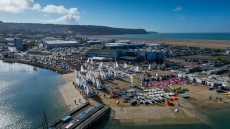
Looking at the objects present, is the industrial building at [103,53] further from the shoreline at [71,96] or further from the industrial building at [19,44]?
the industrial building at [19,44]

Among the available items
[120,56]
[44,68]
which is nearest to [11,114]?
[44,68]

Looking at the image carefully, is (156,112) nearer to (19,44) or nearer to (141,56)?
(141,56)

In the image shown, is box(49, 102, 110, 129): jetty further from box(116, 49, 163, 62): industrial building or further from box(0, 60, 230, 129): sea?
box(116, 49, 163, 62): industrial building

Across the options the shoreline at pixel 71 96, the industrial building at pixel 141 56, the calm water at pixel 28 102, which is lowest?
the calm water at pixel 28 102

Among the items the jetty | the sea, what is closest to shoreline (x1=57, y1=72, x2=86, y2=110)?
the sea

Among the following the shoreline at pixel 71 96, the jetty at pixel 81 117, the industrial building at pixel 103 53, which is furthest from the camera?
the industrial building at pixel 103 53

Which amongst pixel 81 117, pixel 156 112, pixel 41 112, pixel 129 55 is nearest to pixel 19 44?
pixel 129 55

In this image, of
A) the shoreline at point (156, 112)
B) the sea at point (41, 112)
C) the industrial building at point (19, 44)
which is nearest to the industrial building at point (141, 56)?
the shoreline at point (156, 112)
